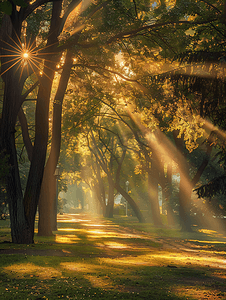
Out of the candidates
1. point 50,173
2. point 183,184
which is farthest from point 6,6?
point 183,184

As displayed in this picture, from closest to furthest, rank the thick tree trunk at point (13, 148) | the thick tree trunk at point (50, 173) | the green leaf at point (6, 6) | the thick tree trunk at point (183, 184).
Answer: the green leaf at point (6, 6), the thick tree trunk at point (13, 148), the thick tree trunk at point (50, 173), the thick tree trunk at point (183, 184)

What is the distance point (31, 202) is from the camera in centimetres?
1252

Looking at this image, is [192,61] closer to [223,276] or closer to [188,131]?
[223,276]

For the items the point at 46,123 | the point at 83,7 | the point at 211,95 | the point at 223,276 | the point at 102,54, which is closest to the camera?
the point at 223,276

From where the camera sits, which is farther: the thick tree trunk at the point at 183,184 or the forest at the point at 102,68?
the thick tree trunk at the point at 183,184

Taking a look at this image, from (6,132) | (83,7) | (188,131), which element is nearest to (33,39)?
(83,7)

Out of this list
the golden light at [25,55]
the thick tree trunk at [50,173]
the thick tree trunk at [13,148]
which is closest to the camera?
the thick tree trunk at [13,148]

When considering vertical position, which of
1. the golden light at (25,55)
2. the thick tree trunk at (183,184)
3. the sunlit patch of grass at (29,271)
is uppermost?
the golden light at (25,55)

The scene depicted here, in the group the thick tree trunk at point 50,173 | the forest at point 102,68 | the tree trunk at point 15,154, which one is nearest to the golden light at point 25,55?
the forest at point 102,68

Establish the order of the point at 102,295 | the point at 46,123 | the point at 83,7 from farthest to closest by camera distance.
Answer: the point at 83,7 → the point at 46,123 → the point at 102,295

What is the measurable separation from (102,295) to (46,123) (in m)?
8.47

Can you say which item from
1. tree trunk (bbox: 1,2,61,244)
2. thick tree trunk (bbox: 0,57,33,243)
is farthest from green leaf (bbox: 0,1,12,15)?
thick tree trunk (bbox: 0,57,33,243)

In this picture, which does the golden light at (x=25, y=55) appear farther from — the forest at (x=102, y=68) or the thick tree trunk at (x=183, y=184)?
the thick tree trunk at (x=183, y=184)

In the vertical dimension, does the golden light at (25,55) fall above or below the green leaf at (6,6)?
above
